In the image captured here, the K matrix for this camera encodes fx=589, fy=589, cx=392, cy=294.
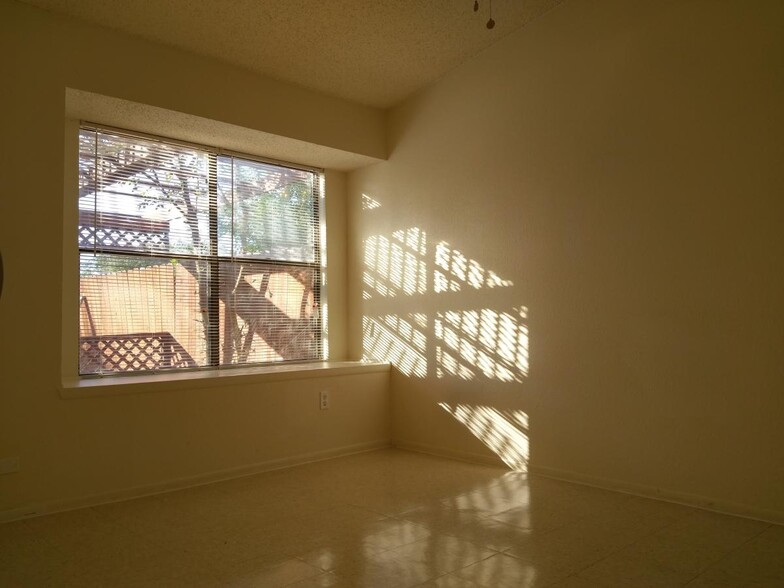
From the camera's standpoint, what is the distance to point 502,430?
394 centimetres

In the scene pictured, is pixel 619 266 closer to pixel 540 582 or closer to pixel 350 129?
pixel 540 582

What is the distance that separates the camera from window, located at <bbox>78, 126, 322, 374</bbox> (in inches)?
152

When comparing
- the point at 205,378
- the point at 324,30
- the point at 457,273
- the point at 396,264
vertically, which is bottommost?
the point at 205,378

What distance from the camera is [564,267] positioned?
3.60m

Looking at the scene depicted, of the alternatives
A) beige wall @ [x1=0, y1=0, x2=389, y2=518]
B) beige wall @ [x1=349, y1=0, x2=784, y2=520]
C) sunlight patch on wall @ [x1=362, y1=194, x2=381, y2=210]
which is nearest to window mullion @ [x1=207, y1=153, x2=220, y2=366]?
beige wall @ [x1=0, y1=0, x2=389, y2=518]

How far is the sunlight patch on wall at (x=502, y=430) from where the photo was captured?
3807mm

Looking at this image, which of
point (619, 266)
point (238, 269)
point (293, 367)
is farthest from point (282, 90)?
point (619, 266)

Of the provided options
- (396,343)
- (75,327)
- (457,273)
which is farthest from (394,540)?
(75,327)

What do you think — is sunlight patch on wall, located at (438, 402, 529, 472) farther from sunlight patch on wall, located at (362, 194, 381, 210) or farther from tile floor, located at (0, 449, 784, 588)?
sunlight patch on wall, located at (362, 194, 381, 210)

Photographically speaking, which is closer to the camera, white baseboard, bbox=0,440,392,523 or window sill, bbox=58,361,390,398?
white baseboard, bbox=0,440,392,523

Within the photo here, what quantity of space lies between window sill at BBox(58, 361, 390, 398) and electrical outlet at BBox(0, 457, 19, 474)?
0.38 meters

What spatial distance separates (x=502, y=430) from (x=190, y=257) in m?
2.52

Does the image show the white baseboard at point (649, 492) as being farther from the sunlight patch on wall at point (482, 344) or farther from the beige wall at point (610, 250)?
the sunlight patch on wall at point (482, 344)

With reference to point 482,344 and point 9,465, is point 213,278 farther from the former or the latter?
point 482,344
